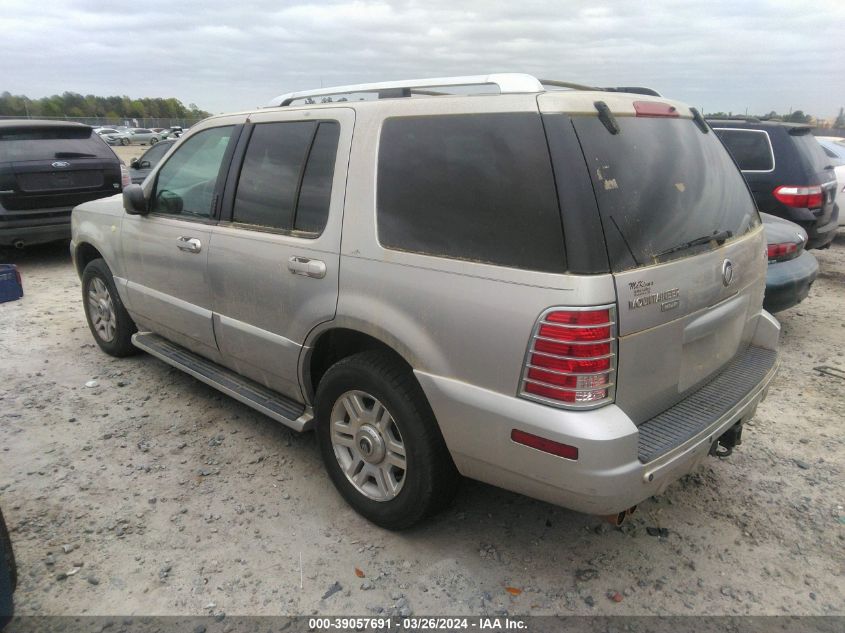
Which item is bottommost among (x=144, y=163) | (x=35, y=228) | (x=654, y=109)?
(x=35, y=228)

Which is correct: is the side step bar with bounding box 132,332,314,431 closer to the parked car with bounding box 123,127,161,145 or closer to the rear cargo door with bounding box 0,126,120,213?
the rear cargo door with bounding box 0,126,120,213

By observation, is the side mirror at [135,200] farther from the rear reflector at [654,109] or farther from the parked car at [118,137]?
the parked car at [118,137]

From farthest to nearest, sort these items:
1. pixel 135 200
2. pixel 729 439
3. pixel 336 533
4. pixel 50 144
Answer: pixel 50 144 → pixel 135 200 → pixel 336 533 → pixel 729 439

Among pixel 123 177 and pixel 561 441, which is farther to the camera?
pixel 123 177

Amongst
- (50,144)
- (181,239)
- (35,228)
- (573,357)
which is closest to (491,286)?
(573,357)

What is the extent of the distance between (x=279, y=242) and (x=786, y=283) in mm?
3855

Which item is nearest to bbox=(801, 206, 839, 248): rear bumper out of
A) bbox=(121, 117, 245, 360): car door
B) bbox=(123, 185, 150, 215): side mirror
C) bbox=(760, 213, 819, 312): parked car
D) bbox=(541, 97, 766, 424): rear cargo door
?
bbox=(760, 213, 819, 312): parked car

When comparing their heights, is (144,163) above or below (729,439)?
above

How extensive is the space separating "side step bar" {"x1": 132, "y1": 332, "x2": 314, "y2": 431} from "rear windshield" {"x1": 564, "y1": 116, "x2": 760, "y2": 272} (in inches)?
70.9

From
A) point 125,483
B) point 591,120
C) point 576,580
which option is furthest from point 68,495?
point 591,120

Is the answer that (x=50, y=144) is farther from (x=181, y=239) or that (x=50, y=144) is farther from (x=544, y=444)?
(x=544, y=444)

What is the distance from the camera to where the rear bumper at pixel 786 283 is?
4.64 metres

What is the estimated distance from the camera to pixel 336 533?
2.88 metres

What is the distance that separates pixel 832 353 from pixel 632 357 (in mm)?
3930
